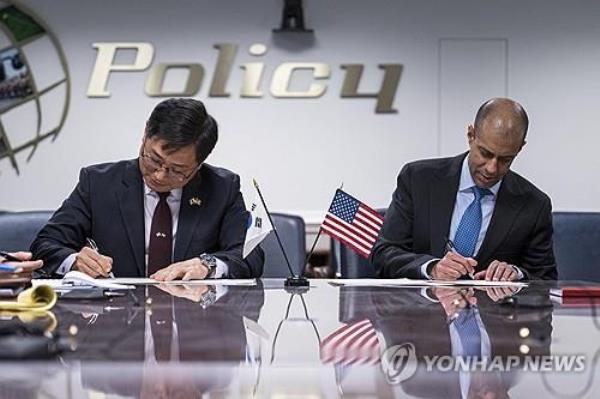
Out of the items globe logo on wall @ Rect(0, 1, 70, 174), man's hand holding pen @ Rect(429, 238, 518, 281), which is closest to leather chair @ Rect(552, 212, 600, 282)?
man's hand holding pen @ Rect(429, 238, 518, 281)

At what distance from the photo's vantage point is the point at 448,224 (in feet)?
12.1

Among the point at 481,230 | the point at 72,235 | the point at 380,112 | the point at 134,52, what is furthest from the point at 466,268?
the point at 134,52

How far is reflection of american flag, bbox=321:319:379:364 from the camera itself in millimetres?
1643

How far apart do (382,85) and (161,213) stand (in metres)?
3.16

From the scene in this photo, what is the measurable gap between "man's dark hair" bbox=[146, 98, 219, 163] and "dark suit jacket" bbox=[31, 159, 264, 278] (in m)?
0.22

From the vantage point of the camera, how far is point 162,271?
3.19 m

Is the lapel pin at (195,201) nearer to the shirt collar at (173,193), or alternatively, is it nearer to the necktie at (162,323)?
the shirt collar at (173,193)

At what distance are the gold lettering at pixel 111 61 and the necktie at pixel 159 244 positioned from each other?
302 centimetres

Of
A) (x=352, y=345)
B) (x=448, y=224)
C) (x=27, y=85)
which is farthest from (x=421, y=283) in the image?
(x=27, y=85)

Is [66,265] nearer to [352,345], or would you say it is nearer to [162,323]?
[162,323]

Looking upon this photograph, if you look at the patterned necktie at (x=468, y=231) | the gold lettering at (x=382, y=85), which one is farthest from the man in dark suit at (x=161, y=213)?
the gold lettering at (x=382, y=85)

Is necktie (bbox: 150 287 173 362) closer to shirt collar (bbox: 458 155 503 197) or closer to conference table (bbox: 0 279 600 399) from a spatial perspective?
conference table (bbox: 0 279 600 399)

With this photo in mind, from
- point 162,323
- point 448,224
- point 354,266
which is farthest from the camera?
point 354,266

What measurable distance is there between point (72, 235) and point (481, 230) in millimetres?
1488
